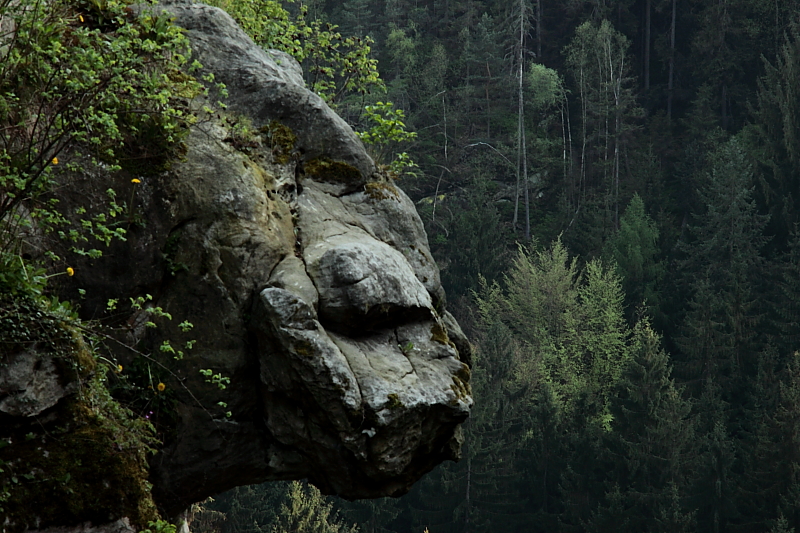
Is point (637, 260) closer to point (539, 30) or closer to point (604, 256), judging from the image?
point (604, 256)

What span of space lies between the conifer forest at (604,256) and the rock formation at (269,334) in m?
24.8

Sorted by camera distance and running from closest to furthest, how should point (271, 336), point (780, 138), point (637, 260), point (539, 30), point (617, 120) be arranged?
point (271, 336), point (637, 260), point (780, 138), point (617, 120), point (539, 30)

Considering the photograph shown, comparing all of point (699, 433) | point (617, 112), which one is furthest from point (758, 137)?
point (699, 433)

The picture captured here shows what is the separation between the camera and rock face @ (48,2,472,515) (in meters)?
6.02

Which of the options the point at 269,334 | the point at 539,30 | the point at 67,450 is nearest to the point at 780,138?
the point at 539,30

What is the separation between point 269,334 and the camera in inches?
238

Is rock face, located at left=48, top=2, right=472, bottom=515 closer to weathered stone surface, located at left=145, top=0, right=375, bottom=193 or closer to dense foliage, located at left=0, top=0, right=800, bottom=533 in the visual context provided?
weathered stone surface, located at left=145, top=0, right=375, bottom=193

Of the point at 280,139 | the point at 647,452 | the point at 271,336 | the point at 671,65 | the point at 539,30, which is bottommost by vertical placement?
the point at 647,452

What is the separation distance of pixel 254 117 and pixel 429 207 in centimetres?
4201

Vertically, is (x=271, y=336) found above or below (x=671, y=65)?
below

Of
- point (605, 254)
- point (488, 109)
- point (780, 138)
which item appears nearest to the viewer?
point (605, 254)

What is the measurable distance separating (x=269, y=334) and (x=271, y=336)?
21 millimetres

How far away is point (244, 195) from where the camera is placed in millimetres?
6480

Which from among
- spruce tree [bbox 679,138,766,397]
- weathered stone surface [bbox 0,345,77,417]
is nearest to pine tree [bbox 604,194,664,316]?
spruce tree [bbox 679,138,766,397]
